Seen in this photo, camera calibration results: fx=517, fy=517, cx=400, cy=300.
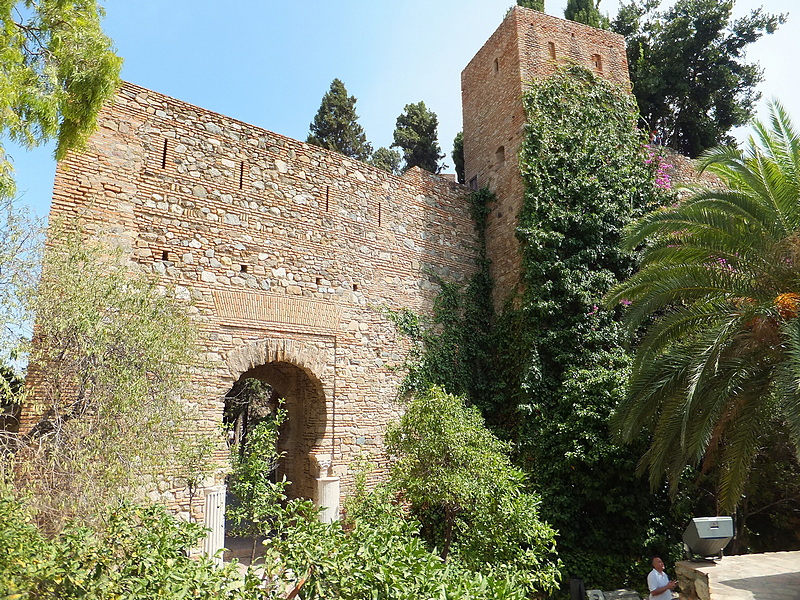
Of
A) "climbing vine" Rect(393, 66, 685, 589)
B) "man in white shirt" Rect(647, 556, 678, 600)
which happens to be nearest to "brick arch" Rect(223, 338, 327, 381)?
"climbing vine" Rect(393, 66, 685, 589)

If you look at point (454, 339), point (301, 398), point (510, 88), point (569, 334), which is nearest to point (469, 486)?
point (301, 398)

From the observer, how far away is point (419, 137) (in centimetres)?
1919

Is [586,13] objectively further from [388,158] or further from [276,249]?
[276,249]

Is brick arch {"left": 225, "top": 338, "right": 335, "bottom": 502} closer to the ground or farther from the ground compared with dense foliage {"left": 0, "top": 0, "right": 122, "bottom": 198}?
closer to the ground

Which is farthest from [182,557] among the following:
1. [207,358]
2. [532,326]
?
[532,326]

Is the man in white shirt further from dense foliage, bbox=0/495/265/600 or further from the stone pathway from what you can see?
dense foliage, bbox=0/495/265/600

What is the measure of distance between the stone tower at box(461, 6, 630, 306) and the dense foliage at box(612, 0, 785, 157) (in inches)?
205

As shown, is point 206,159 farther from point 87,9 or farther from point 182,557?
point 182,557

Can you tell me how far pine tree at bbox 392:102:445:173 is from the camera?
19281mm

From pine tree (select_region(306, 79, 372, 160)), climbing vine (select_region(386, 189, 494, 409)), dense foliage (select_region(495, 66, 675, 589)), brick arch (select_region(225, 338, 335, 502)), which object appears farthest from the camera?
pine tree (select_region(306, 79, 372, 160))

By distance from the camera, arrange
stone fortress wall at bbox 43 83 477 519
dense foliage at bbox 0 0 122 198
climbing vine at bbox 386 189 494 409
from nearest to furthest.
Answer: dense foliage at bbox 0 0 122 198 < stone fortress wall at bbox 43 83 477 519 < climbing vine at bbox 386 189 494 409

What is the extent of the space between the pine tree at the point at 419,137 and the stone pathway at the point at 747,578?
16.3 metres

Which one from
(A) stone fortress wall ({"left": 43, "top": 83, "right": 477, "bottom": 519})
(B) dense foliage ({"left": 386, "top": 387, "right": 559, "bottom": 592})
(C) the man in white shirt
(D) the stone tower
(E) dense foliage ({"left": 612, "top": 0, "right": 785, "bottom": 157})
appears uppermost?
(E) dense foliage ({"left": 612, "top": 0, "right": 785, "bottom": 157})

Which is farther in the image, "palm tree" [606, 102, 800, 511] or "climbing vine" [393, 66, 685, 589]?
"climbing vine" [393, 66, 685, 589]
